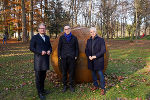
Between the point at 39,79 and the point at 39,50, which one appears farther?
the point at 39,79

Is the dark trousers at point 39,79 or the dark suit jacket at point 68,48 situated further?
the dark suit jacket at point 68,48

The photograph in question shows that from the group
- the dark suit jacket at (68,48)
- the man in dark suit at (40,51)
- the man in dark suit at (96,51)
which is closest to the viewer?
the man in dark suit at (40,51)

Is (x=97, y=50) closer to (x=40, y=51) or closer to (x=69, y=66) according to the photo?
(x=69, y=66)

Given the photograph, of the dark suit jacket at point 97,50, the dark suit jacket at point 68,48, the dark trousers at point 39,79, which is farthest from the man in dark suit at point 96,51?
the dark trousers at point 39,79

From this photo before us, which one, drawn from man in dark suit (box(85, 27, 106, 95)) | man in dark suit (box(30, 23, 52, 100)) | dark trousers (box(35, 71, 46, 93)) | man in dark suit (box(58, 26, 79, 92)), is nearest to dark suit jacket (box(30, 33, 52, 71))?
man in dark suit (box(30, 23, 52, 100))

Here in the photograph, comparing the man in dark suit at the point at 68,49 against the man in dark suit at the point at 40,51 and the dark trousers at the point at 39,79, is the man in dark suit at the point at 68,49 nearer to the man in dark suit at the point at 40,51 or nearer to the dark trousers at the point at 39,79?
the man in dark suit at the point at 40,51

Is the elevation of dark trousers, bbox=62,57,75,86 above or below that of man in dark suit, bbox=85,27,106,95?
below

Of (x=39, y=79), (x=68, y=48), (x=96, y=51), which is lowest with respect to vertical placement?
(x=39, y=79)

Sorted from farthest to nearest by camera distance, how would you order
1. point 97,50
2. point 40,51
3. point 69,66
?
point 69,66 → point 97,50 → point 40,51

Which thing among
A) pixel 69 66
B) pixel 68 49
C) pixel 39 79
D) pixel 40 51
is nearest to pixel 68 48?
pixel 68 49

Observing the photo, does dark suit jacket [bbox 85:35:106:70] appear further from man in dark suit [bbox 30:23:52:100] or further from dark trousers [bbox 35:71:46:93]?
dark trousers [bbox 35:71:46:93]

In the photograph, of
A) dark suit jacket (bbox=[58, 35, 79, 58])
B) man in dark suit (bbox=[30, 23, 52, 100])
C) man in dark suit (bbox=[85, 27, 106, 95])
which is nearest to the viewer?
man in dark suit (bbox=[30, 23, 52, 100])

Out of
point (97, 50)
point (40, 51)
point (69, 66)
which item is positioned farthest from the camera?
point (69, 66)

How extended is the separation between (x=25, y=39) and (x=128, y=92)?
67.1 feet
